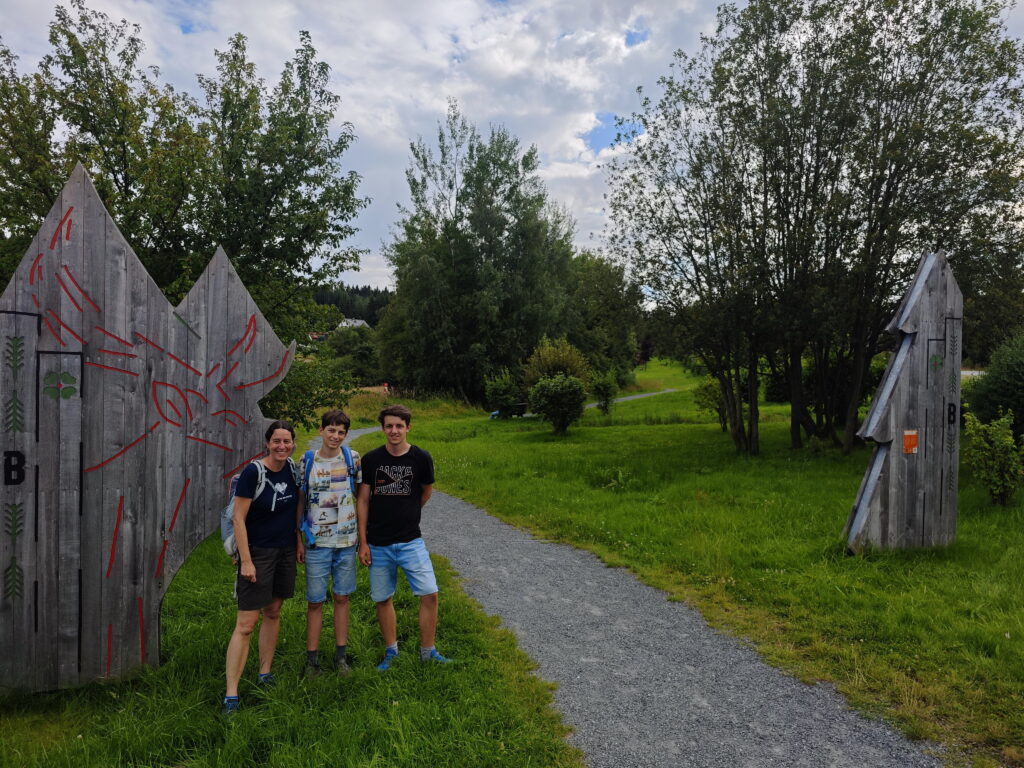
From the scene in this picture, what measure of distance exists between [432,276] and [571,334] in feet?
32.1

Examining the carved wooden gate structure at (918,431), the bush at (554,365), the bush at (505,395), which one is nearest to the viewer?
the carved wooden gate structure at (918,431)

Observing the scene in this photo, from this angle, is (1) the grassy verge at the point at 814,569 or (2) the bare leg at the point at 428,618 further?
(2) the bare leg at the point at 428,618

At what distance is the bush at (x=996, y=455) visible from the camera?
800 centimetres

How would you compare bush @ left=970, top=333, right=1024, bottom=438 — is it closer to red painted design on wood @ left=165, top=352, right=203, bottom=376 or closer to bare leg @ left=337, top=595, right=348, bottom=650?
bare leg @ left=337, top=595, right=348, bottom=650

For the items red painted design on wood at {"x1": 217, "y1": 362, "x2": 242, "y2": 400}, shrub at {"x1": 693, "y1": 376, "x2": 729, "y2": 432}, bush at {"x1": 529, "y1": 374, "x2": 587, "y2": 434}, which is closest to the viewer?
red painted design on wood at {"x1": 217, "y1": 362, "x2": 242, "y2": 400}

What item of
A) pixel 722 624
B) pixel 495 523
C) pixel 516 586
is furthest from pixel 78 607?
pixel 495 523

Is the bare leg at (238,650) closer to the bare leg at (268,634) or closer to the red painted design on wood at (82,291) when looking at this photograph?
the bare leg at (268,634)

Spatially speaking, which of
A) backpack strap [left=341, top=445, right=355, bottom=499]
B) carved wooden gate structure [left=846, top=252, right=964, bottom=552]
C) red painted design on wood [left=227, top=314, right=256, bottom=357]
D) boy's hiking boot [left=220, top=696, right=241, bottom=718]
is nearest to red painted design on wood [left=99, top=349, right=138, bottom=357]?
red painted design on wood [left=227, top=314, right=256, bottom=357]

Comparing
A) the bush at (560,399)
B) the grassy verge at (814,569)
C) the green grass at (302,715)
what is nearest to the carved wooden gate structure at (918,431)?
the grassy verge at (814,569)

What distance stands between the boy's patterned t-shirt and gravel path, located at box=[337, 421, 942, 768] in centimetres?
132

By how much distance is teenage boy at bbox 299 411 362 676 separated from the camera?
411cm

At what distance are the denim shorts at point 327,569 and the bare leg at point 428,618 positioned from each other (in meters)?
0.52

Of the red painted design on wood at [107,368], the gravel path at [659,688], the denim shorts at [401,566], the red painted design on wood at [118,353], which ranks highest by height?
the red painted design on wood at [118,353]

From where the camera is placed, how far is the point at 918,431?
22.6 ft
